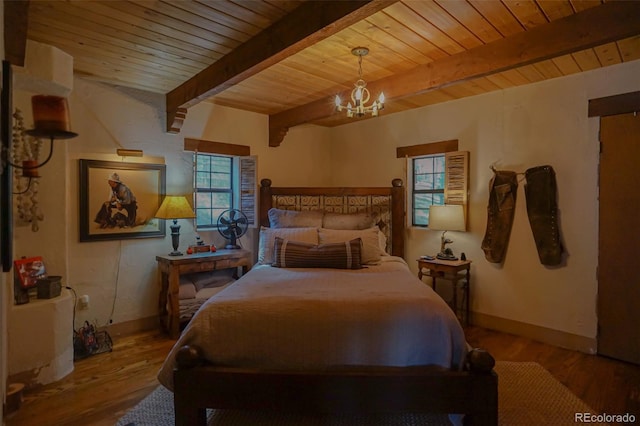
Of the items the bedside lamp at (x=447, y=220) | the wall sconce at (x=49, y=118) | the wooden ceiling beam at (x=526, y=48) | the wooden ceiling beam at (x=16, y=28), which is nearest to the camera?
the wall sconce at (x=49, y=118)

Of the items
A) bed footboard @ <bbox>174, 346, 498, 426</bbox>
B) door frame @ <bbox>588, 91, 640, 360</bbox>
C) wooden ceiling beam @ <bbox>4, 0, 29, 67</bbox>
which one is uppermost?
wooden ceiling beam @ <bbox>4, 0, 29, 67</bbox>

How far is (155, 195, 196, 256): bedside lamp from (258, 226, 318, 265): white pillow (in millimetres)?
832

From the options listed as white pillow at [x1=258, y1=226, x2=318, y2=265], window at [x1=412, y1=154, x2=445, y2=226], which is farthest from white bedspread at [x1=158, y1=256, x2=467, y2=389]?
window at [x1=412, y1=154, x2=445, y2=226]

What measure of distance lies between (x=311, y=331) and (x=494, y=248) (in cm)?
244

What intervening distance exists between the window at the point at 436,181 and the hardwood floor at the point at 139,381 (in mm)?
1489

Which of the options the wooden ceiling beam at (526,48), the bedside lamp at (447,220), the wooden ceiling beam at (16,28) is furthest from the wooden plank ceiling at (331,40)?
the bedside lamp at (447,220)

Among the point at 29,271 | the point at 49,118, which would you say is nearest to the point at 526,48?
the point at 49,118

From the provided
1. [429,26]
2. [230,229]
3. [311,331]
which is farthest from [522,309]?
[230,229]

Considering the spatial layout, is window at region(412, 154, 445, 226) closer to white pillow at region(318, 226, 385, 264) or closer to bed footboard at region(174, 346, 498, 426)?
white pillow at region(318, 226, 385, 264)

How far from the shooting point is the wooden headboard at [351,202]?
399cm

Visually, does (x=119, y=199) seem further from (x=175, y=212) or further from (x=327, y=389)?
(x=327, y=389)

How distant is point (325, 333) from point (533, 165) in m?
2.70

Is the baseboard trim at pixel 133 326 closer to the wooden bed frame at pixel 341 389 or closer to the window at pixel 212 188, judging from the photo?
the window at pixel 212 188

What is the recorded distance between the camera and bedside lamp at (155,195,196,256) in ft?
11.1
